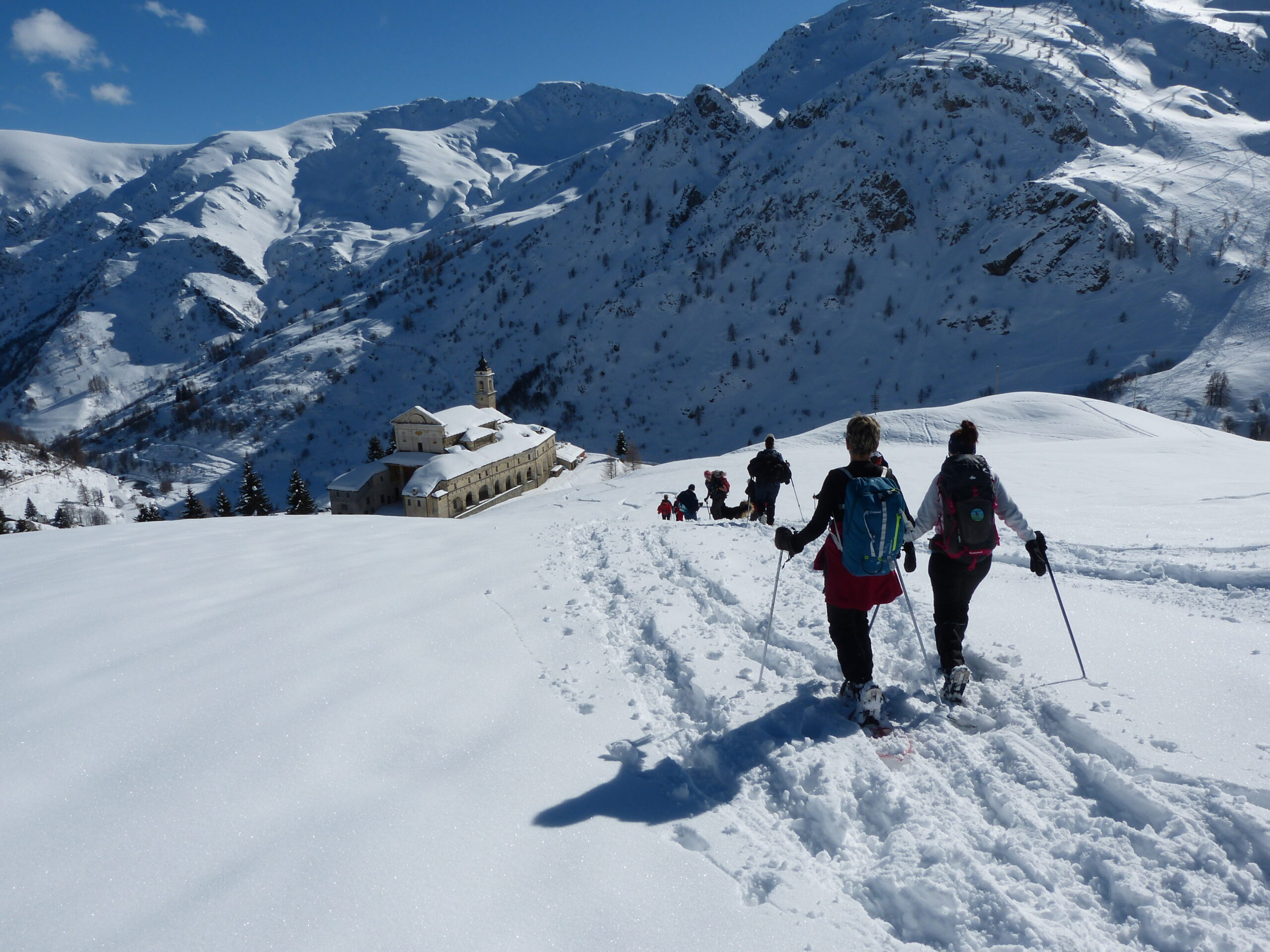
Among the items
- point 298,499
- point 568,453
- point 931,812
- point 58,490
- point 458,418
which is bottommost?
point 58,490

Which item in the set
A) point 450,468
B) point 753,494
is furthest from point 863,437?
point 450,468

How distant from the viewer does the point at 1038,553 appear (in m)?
4.64

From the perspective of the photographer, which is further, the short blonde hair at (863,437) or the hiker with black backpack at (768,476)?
the hiker with black backpack at (768,476)

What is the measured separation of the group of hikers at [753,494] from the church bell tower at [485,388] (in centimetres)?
4492

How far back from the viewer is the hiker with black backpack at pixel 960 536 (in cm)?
430

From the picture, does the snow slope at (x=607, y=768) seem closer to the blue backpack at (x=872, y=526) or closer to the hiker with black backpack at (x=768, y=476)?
the blue backpack at (x=872, y=526)

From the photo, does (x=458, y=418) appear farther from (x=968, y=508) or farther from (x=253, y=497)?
(x=968, y=508)

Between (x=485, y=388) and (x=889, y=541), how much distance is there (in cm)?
5739

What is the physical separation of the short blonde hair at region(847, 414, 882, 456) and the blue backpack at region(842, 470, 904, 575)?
0.22 m

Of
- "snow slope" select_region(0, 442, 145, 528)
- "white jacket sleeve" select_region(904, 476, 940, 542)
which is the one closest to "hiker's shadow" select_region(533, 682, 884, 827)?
"white jacket sleeve" select_region(904, 476, 940, 542)

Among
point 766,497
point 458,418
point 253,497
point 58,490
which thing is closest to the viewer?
point 766,497

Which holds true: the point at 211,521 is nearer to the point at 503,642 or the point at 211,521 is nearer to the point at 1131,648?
the point at 503,642

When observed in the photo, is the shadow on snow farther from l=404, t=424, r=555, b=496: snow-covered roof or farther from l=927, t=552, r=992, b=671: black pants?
l=404, t=424, r=555, b=496: snow-covered roof

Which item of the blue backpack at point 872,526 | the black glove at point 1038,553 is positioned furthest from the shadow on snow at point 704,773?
the black glove at point 1038,553
